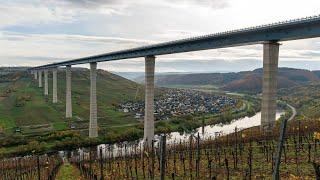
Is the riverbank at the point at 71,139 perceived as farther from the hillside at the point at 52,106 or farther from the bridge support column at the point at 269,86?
the bridge support column at the point at 269,86

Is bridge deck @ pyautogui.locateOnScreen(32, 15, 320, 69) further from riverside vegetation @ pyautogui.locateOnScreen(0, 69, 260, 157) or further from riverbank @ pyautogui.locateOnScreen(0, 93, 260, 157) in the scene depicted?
riverside vegetation @ pyautogui.locateOnScreen(0, 69, 260, 157)

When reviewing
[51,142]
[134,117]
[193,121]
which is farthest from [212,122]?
[51,142]

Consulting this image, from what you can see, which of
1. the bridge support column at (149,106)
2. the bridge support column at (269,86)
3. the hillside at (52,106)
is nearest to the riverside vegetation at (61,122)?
the hillside at (52,106)

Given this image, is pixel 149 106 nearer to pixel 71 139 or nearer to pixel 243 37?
pixel 71 139

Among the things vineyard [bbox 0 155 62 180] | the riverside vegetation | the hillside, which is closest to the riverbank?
the riverside vegetation

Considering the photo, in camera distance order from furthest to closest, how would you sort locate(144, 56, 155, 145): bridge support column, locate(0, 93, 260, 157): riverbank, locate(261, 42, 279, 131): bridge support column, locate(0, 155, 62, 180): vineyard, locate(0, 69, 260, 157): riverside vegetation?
locate(0, 69, 260, 157): riverside vegetation < locate(0, 93, 260, 157): riverbank < locate(144, 56, 155, 145): bridge support column < locate(261, 42, 279, 131): bridge support column < locate(0, 155, 62, 180): vineyard

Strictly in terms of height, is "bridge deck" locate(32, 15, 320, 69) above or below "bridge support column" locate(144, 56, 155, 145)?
above

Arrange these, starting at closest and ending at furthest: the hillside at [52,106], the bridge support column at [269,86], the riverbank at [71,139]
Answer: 1. the bridge support column at [269,86]
2. the riverbank at [71,139]
3. the hillside at [52,106]

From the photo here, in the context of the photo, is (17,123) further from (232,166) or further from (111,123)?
(232,166)
